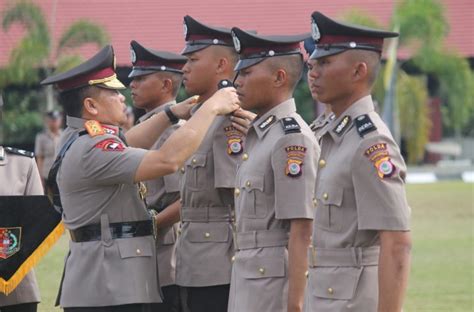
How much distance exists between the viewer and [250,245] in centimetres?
572

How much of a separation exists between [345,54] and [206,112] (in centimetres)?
90

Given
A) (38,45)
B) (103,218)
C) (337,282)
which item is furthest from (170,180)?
(38,45)

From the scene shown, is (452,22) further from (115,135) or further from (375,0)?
(115,135)

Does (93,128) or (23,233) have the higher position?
(93,128)

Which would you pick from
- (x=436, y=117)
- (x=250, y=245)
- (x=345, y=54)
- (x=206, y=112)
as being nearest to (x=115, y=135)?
(x=206, y=112)

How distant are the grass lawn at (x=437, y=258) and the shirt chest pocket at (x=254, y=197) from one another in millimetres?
4530

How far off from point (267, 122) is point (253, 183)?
0.33 m

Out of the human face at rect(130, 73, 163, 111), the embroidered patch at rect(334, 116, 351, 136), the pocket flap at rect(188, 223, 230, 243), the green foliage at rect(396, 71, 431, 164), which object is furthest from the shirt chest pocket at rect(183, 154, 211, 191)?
the green foliage at rect(396, 71, 431, 164)

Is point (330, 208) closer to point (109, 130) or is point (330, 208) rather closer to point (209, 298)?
point (109, 130)

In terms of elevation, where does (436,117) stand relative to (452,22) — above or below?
below

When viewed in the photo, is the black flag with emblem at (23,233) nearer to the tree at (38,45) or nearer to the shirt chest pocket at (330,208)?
the shirt chest pocket at (330,208)

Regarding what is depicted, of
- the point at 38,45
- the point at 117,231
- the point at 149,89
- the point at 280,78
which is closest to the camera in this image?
the point at 117,231

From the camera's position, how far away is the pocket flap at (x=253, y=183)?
5.67m

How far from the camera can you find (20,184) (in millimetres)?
6770
